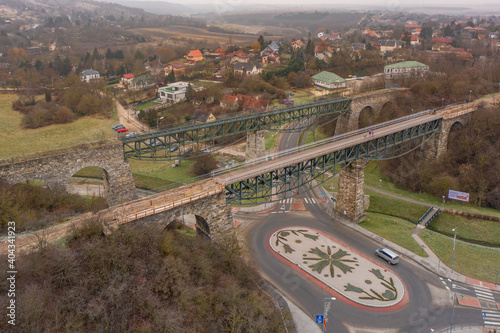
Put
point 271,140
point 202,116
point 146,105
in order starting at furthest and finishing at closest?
1. point 146,105
2. point 271,140
3. point 202,116

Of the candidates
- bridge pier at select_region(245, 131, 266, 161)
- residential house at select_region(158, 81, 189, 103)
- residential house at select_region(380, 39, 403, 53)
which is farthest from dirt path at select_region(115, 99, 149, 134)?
residential house at select_region(380, 39, 403, 53)

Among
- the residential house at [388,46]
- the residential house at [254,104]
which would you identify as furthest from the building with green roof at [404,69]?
the residential house at [388,46]

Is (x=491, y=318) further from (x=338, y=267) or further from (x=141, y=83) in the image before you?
(x=141, y=83)

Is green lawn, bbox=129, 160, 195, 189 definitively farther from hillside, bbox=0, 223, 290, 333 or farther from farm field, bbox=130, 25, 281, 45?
farm field, bbox=130, 25, 281, 45

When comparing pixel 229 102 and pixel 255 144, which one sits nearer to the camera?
pixel 255 144

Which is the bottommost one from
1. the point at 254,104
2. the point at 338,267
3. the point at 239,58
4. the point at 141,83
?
the point at 338,267

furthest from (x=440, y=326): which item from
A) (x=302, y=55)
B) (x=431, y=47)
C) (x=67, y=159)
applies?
(x=431, y=47)

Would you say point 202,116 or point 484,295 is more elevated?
point 202,116

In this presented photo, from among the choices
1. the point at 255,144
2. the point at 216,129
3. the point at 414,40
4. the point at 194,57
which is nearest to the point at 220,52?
the point at 194,57
